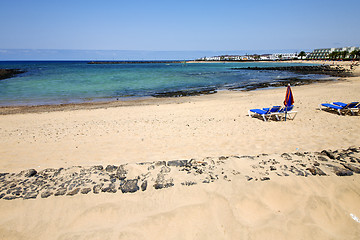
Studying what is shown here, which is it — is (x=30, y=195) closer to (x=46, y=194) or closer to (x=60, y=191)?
(x=46, y=194)

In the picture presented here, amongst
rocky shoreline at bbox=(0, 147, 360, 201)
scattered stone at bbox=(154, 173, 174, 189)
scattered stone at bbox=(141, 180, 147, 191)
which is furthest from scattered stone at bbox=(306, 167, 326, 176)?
scattered stone at bbox=(141, 180, 147, 191)

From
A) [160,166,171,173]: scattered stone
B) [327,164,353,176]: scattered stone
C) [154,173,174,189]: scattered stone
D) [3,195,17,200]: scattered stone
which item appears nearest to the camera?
[3,195,17,200]: scattered stone

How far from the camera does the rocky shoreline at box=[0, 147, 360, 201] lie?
3758 millimetres

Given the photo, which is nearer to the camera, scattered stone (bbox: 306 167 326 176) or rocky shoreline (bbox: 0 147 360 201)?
rocky shoreline (bbox: 0 147 360 201)

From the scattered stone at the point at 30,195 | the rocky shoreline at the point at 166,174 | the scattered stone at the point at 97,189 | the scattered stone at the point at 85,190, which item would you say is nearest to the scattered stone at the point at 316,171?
the rocky shoreline at the point at 166,174

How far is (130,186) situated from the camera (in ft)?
12.4

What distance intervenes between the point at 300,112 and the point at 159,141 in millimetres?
7849

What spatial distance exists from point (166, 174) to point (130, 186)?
0.74 metres

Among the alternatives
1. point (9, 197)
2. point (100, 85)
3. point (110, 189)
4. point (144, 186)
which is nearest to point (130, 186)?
point (144, 186)

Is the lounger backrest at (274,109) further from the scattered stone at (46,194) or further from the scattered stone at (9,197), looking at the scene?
the scattered stone at (9,197)

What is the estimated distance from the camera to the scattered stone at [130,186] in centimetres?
370

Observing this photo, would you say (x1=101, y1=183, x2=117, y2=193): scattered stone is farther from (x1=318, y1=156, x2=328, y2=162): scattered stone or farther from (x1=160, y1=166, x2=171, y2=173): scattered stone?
(x1=318, y1=156, x2=328, y2=162): scattered stone

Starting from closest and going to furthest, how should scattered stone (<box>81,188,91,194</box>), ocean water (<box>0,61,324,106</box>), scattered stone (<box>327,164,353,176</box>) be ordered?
scattered stone (<box>81,188,91,194</box>), scattered stone (<box>327,164,353,176</box>), ocean water (<box>0,61,324,106</box>)

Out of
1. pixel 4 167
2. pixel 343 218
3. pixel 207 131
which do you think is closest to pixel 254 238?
pixel 343 218
